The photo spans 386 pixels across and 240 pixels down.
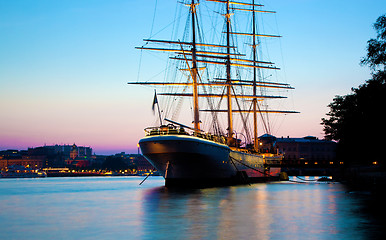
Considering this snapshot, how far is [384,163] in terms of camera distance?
66.4m

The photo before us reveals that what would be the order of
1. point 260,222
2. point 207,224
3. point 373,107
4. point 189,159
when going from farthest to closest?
1. point 189,159
2. point 373,107
3. point 260,222
4. point 207,224

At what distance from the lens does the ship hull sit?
190 ft

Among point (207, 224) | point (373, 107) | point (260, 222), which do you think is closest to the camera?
point (207, 224)

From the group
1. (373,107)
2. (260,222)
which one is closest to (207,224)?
(260,222)

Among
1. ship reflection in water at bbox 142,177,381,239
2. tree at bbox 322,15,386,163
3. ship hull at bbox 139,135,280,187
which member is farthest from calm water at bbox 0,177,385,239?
ship hull at bbox 139,135,280,187

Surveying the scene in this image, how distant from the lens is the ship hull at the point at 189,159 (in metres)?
57.8

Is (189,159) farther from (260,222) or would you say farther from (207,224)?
(207,224)

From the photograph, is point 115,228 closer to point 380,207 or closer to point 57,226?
point 57,226

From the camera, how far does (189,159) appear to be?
194ft

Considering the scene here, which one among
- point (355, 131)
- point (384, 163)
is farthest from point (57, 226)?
point (384, 163)

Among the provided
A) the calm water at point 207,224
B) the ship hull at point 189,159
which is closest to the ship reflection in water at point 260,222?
the calm water at point 207,224

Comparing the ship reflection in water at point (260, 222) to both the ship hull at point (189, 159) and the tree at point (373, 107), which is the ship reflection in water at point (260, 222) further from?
the ship hull at point (189, 159)

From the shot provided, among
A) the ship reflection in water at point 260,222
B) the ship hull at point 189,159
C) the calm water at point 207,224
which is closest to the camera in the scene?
the ship reflection in water at point 260,222

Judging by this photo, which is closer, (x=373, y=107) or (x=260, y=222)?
(x=260, y=222)
